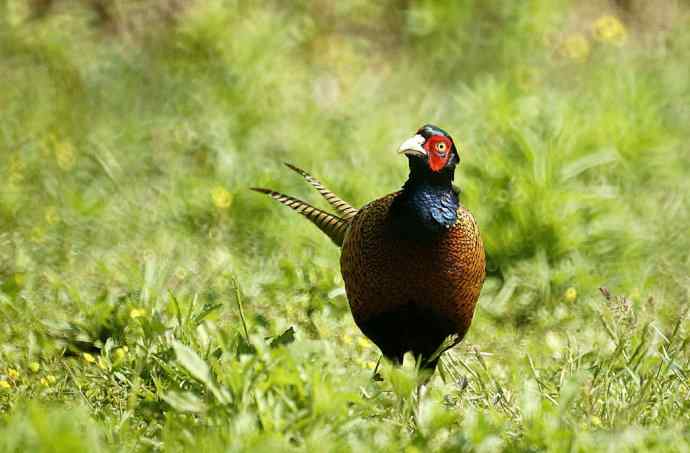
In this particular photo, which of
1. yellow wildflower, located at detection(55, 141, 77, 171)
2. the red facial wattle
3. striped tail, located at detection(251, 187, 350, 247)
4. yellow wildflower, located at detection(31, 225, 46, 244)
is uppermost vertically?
the red facial wattle

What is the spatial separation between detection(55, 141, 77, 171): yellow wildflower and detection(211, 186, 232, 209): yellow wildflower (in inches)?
39.3

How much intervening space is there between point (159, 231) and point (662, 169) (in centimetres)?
249

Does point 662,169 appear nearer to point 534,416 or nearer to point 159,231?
point 159,231

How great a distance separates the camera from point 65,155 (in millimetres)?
5578

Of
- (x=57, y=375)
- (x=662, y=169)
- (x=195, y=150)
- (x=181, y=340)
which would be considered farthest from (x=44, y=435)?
(x=662, y=169)

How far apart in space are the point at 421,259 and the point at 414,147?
34cm

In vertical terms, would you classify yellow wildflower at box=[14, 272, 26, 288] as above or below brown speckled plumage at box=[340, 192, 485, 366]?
below

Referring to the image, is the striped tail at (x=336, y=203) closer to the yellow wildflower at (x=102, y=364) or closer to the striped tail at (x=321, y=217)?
the striped tail at (x=321, y=217)

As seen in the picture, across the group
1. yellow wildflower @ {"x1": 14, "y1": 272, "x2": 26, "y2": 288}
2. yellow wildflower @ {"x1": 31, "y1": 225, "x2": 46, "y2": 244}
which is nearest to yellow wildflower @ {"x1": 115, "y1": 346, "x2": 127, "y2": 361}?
yellow wildflower @ {"x1": 14, "y1": 272, "x2": 26, "y2": 288}

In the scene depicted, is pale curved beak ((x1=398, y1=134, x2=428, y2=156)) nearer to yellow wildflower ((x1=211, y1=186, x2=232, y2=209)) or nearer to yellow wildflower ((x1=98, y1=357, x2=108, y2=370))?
yellow wildflower ((x1=98, y1=357, x2=108, y2=370))

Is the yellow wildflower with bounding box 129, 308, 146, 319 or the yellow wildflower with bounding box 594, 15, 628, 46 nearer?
the yellow wildflower with bounding box 129, 308, 146, 319

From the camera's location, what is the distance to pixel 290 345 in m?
2.93

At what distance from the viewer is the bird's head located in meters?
3.40

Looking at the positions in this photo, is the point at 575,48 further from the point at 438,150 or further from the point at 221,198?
the point at 438,150
